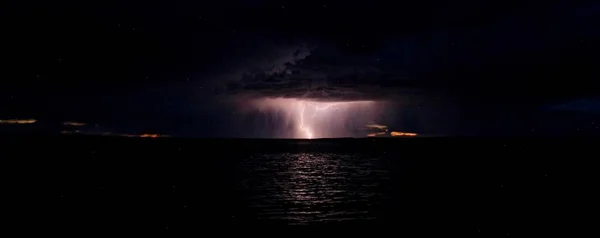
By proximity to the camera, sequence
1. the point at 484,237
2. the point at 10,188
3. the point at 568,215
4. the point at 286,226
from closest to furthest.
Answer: the point at 484,237 < the point at 286,226 < the point at 568,215 < the point at 10,188

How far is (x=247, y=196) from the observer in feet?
153

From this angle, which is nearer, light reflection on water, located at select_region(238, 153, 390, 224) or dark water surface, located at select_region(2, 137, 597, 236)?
dark water surface, located at select_region(2, 137, 597, 236)

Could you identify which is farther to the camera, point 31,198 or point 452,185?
point 452,185

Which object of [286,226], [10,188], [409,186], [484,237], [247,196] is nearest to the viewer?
[484,237]

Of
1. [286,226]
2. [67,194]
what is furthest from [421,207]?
[67,194]

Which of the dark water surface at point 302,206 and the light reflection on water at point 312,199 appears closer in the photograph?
the dark water surface at point 302,206

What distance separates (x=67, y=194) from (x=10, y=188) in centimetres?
925

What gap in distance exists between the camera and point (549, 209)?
3662 cm

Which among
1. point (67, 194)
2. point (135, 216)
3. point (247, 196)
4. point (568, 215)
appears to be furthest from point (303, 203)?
point (67, 194)

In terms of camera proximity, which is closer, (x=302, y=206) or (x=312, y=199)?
(x=302, y=206)

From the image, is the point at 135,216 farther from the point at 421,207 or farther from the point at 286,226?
the point at 421,207

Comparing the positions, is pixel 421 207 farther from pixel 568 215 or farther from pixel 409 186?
pixel 409 186

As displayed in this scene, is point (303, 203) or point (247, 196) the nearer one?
point (303, 203)

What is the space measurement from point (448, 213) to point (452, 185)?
21717 millimetres
